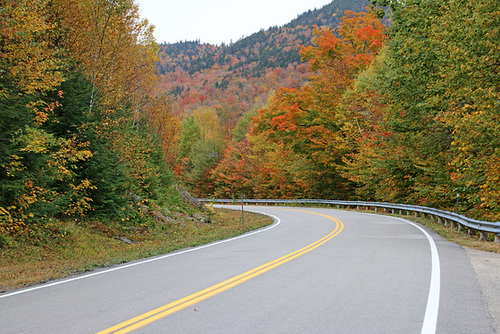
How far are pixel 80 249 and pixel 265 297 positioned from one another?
855 centimetres

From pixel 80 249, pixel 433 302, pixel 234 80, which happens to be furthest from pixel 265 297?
pixel 234 80

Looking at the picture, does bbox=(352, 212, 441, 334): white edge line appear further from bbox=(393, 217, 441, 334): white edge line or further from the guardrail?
the guardrail

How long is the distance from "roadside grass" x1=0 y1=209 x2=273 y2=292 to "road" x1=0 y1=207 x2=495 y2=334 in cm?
78

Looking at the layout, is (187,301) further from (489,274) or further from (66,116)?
(66,116)

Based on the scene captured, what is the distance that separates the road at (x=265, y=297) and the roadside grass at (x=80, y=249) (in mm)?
781

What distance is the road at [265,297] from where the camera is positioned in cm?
468

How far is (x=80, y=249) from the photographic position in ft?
41.1

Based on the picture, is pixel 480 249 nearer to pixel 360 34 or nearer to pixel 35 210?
pixel 35 210

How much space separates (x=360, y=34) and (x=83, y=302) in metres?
32.8

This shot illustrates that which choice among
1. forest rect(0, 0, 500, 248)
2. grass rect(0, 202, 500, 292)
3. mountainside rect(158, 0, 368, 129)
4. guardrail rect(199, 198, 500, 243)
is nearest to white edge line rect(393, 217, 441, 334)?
grass rect(0, 202, 500, 292)

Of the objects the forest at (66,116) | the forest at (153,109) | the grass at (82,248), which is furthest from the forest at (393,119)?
the forest at (66,116)

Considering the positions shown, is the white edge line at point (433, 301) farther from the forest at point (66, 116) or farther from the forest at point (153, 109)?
the forest at point (66, 116)

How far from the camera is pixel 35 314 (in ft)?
16.9

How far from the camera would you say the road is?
4.68 meters
